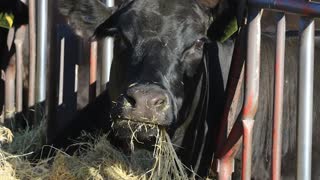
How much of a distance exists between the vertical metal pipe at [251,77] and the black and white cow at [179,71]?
22.2 inches

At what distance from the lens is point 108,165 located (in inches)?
151

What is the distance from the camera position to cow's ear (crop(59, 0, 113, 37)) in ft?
13.6

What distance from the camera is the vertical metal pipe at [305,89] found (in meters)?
2.50

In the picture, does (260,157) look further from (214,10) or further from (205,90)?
(214,10)

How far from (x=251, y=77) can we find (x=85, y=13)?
175 cm

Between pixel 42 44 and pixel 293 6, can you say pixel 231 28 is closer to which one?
pixel 293 6

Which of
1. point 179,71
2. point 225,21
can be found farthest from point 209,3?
point 179,71

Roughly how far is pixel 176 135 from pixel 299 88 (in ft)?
4.96

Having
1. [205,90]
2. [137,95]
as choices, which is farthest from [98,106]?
[137,95]

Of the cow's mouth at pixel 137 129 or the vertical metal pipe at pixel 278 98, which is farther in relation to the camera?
the cow's mouth at pixel 137 129

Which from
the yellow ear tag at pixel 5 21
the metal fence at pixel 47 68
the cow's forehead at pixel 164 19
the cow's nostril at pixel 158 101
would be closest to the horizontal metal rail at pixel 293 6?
the cow's nostril at pixel 158 101

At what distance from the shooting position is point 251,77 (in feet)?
8.96

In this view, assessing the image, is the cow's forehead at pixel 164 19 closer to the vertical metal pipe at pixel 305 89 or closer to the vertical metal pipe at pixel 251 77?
the vertical metal pipe at pixel 251 77

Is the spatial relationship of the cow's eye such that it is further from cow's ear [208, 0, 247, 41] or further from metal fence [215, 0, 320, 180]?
metal fence [215, 0, 320, 180]
